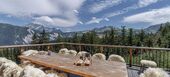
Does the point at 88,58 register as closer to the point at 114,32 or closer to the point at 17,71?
the point at 17,71

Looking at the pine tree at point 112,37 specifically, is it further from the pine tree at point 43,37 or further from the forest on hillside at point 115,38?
the pine tree at point 43,37

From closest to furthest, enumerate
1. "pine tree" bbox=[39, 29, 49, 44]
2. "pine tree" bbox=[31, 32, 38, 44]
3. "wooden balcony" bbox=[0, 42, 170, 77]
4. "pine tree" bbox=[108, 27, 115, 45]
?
"wooden balcony" bbox=[0, 42, 170, 77], "pine tree" bbox=[31, 32, 38, 44], "pine tree" bbox=[39, 29, 49, 44], "pine tree" bbox=[108, 27, 115, 45]

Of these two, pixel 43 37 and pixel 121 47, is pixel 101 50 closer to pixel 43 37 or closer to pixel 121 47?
pixel 121 47

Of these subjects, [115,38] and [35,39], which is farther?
[115,38]

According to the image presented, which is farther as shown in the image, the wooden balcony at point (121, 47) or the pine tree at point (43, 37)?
the pine tree at point (43, 37)

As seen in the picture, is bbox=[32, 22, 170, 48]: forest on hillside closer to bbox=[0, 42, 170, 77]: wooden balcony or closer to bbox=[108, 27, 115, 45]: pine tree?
bbox=[108, 27, 115, 45]: pine tree

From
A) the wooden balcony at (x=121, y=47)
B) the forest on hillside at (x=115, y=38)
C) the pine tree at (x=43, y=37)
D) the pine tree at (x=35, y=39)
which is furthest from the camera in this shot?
the forest on hillside at (x=115, y=38)

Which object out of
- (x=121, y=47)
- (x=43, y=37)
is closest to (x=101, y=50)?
(x=121, y=47)

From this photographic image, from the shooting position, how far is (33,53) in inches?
212

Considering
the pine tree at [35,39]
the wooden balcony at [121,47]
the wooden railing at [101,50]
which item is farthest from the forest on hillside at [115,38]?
the wooden balcony at [121,47]

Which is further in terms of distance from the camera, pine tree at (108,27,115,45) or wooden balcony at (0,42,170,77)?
pine tree at (108,27,115,45)

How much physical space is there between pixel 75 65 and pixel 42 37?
41.4m

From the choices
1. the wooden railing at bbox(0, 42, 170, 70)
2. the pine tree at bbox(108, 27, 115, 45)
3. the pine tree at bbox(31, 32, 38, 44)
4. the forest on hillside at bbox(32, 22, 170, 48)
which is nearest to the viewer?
the wooden railing at bbox(0, 42, 170, 70)

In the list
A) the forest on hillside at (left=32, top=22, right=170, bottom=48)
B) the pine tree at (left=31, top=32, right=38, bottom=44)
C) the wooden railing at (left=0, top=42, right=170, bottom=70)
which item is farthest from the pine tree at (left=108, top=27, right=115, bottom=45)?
the wooden railing at (left=0, top=42, right=170, bottom=70)
